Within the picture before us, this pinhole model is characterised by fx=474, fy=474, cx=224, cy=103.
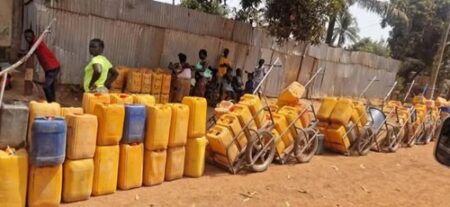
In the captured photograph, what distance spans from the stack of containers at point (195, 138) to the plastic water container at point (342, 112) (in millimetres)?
3766

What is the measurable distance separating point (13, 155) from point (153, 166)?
1940 millimetres

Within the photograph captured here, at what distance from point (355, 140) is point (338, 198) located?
11.3 ft

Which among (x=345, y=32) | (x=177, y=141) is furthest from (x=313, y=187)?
(x=345, y=32)

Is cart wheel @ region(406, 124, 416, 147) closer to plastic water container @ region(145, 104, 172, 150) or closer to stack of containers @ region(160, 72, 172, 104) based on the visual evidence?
stack of containers @ region(160, 72, 172, 104)

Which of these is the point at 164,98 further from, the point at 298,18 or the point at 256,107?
the point at 256,107

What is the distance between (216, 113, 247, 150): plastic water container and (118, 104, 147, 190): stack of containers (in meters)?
1.61

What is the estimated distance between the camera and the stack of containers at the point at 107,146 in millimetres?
5586

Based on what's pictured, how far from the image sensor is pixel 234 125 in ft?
23.9

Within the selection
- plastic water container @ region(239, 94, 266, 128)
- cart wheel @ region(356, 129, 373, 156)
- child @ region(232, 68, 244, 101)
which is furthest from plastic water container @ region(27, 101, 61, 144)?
child @ region(232, 68, 244, 101)

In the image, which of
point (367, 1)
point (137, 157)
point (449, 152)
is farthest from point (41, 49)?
point (367, 1)

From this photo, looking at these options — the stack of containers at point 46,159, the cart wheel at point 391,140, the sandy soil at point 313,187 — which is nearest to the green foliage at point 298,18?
the cart wheel at point 391,140

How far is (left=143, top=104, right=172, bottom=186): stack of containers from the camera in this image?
616cm

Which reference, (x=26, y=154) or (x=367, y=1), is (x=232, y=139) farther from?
(x=367, y=1)

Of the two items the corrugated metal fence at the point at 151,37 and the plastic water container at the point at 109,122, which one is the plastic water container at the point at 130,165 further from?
the corrugated metal fence at the point at 151,37
